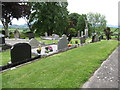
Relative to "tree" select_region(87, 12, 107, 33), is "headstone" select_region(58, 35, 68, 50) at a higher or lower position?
lower

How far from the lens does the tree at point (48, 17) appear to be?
33.1 metres

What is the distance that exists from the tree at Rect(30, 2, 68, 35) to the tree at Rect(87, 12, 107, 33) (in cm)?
2321

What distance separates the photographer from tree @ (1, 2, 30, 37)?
28.4 metres

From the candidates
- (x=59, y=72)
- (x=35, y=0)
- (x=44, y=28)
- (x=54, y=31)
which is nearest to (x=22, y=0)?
(x=35, y=0)

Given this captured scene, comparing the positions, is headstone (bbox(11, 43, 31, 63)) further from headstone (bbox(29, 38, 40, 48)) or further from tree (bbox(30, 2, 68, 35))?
tree (bbox(30, 2, 68, 35))

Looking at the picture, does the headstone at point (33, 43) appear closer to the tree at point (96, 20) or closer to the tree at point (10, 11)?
the tree at point (10, 11)

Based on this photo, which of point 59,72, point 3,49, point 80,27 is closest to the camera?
point 59,72

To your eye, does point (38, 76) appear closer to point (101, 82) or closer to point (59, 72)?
point (59, 72)

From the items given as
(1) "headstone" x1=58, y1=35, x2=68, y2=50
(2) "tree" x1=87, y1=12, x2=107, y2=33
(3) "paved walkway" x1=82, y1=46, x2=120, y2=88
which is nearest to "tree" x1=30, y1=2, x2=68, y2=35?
(1) "headstone" x1=58, y1=35, x2=68, y2=50

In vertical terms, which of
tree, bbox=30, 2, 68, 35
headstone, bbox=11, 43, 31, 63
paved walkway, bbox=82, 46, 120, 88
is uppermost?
tree, bbox=30, 2, 68, 35

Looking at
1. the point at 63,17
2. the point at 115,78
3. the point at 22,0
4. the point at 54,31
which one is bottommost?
the point at 115,78

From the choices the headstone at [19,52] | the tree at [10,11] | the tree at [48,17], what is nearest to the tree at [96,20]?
the tree at [48,17]

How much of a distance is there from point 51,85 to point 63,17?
32047 millimetres

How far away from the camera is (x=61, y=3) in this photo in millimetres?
36094
